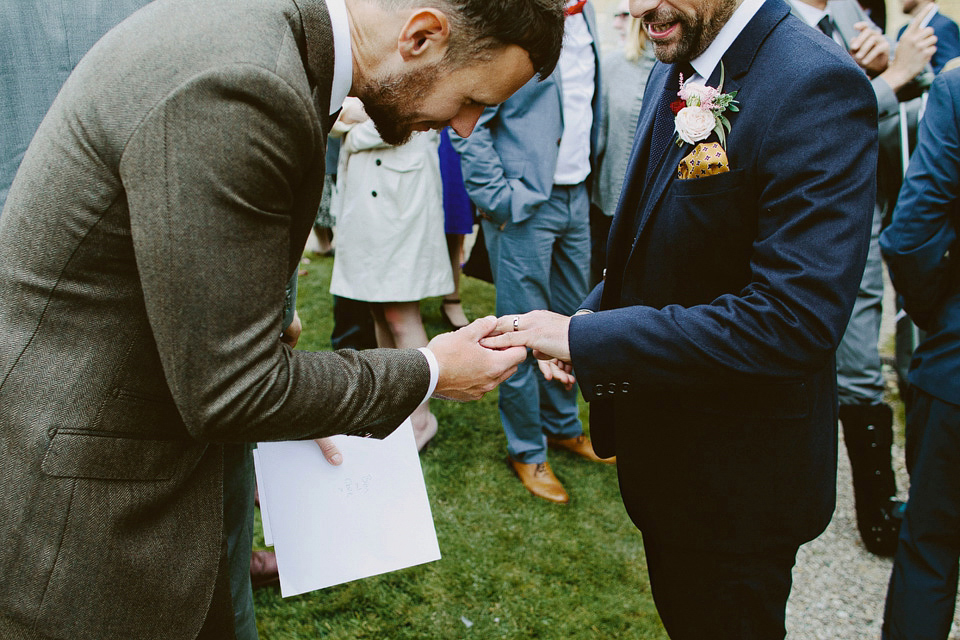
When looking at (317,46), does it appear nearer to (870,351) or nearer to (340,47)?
(340,47)

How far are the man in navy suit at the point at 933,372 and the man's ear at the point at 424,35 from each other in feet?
6.30

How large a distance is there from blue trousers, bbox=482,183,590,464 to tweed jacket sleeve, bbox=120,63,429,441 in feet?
8.62

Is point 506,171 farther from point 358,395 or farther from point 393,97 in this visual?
point 358,395

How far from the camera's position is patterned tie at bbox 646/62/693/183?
1.80m

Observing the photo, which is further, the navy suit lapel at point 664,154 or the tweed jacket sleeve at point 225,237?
the navy suit lapel at point 664,154

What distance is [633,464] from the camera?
1.96 metres

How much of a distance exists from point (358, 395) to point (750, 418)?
3.16ft

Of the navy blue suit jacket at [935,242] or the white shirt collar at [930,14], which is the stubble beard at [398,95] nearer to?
the navy blue suit jacket at [935,242]

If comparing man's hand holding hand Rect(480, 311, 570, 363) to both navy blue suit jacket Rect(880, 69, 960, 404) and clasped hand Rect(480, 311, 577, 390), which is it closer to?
A: clasped hand Rect(480, 311, 577, 390)

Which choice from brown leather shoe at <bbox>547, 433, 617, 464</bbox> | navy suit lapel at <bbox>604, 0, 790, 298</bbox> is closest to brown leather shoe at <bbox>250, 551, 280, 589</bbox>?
brown leather shoe at <bbox>547, 433, 617, 464</bbox>

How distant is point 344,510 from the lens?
187 centimetres

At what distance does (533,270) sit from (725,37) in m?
2.22

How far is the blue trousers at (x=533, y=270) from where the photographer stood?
386 cm

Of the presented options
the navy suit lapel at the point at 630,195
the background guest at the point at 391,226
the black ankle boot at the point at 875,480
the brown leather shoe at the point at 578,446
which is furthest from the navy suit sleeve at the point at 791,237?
the brown leather shoe at the point at 578,446
